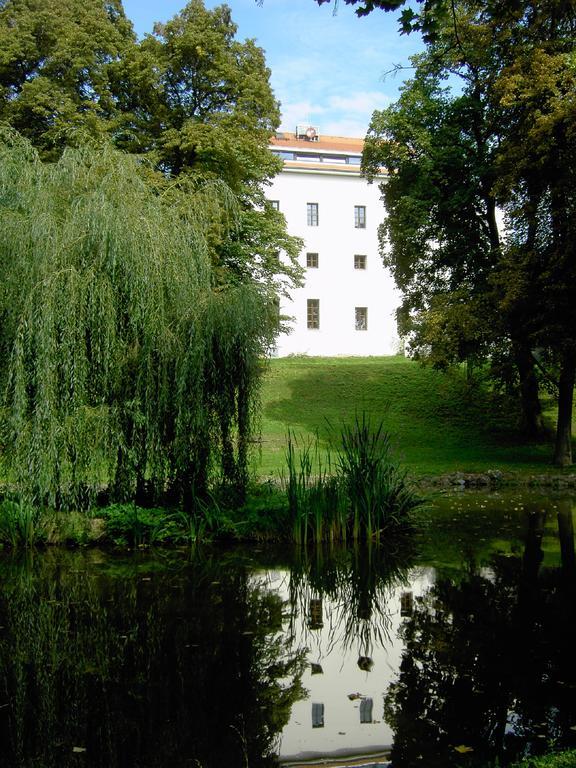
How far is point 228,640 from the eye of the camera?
22.3 ft

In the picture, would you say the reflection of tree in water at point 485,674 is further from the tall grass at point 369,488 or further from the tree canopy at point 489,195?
the tree canopy at point 489,195

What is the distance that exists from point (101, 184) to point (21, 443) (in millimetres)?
3698

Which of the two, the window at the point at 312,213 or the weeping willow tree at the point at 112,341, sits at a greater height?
the window at the point at 312,213

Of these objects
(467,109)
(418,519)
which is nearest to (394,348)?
(467,109)

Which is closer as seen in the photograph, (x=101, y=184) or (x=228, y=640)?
(x=228, y=640)

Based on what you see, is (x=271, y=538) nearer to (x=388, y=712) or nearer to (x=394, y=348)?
(x=388, y=712)

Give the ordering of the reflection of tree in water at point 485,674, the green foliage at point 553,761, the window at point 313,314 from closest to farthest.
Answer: the green foliage at point 553,761
the reflection of tree in water at point 485,674
the window at point 313,314

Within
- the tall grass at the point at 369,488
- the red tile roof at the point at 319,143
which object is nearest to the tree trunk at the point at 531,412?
the tall grass at the point at 369,488

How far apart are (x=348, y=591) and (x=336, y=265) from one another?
115 feet

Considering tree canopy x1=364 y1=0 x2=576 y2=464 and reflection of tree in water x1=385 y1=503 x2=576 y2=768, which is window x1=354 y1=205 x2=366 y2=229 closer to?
tree canopy x1=364 y1=0 x2=576 y2=464

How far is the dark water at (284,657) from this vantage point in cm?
478

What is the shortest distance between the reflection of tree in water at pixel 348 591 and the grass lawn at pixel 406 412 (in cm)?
996

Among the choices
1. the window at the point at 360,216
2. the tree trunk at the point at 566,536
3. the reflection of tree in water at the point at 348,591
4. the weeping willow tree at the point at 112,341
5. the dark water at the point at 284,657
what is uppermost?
the window at the point at 360,216

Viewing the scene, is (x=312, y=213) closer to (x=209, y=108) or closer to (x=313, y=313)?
(x=313, y=313)
